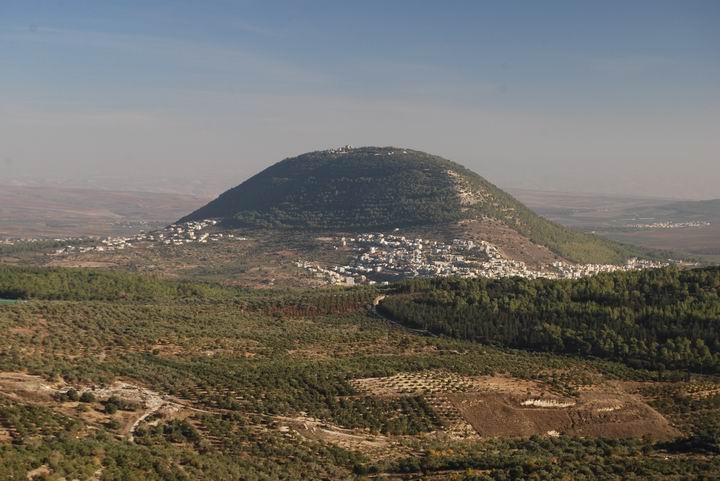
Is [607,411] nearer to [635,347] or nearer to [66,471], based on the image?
[635,347]

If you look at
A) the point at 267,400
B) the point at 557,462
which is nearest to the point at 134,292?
the point at 267,400

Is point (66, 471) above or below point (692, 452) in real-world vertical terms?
above

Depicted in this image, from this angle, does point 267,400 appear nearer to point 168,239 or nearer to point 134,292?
point 134,292

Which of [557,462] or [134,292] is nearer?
[557,462]

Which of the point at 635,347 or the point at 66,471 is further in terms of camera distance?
the point at 635,347

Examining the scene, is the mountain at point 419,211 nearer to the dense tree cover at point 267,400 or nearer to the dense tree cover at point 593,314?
the dense tree cover at point 593,314

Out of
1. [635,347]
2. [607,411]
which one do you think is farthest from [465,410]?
[635,347]

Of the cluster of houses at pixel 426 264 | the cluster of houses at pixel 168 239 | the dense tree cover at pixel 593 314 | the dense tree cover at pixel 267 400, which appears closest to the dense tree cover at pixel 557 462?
the dense tree cover at pixel 267 400
